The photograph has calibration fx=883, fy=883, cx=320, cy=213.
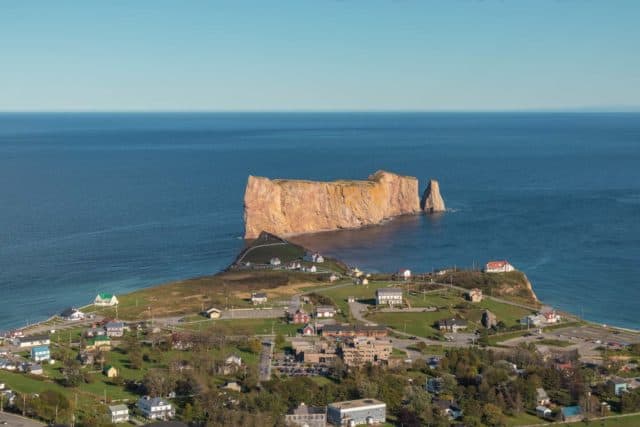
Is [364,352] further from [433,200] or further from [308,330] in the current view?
[433,200]

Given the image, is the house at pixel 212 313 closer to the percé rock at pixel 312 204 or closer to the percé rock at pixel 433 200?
the percé rock at pixel 312 204

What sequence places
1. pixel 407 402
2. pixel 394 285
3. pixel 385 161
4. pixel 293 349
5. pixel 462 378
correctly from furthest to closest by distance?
pixel 385 161
pixel 394 285
pixel 293 349
pixel 462 378
pixel 407 402

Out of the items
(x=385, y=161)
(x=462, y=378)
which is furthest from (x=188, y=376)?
(x=385, y=161)

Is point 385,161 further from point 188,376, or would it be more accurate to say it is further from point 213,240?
point 188,376

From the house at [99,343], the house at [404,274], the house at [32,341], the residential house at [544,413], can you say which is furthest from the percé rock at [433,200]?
the residential house at [544,413]

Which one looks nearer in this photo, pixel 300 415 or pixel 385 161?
pixel 300 415

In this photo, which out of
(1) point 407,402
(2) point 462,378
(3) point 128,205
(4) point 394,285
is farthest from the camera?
(3) point 128,205
